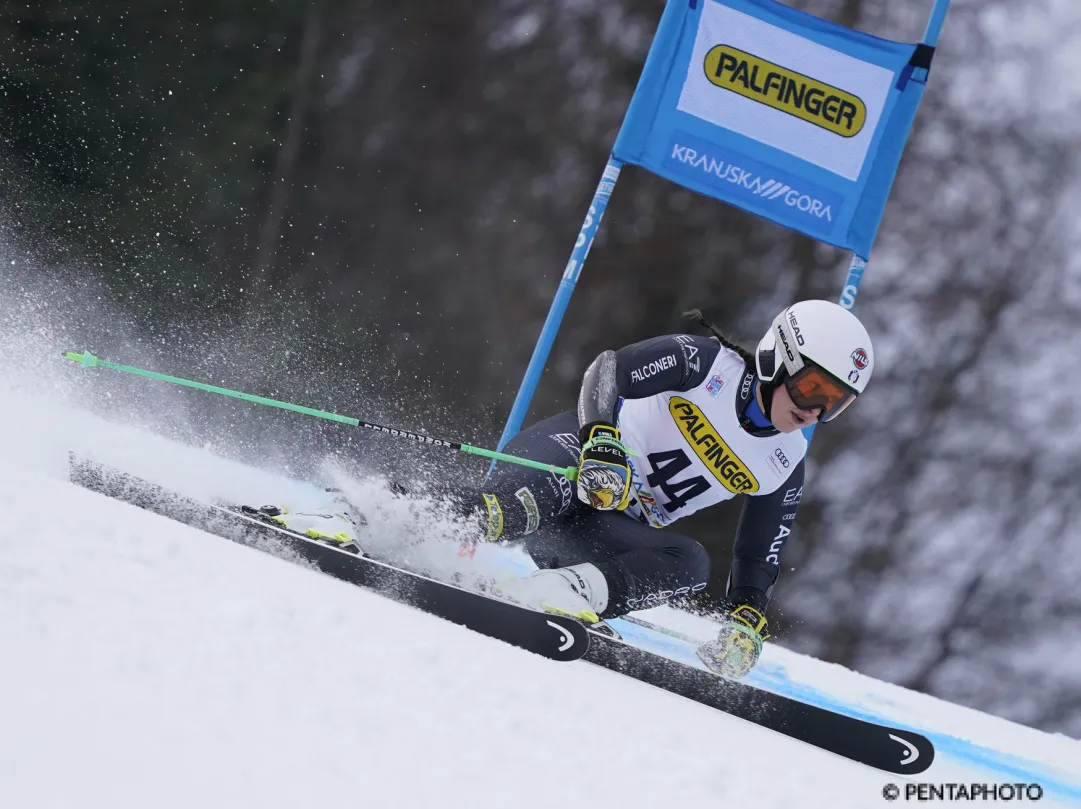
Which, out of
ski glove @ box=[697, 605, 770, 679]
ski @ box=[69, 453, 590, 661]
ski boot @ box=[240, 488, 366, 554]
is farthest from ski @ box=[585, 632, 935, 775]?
ski boot @ box=[240, 488, 366, 554]

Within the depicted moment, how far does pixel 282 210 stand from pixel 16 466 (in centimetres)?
1153

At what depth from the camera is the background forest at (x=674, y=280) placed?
449 inches

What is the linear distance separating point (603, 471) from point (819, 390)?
0.63 m

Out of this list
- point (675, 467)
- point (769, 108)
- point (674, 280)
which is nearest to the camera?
point (675, 467)

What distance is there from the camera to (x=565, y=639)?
244 centimetres

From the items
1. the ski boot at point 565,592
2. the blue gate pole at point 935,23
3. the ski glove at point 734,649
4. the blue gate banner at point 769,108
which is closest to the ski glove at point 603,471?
the ski boot at point 565,592

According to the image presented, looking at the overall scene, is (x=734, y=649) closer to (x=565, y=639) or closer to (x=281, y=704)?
(x=565, y=639)

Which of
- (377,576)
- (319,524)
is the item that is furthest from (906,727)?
(319,524)

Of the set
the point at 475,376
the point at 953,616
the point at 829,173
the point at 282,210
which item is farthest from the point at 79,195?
the point at 953,616

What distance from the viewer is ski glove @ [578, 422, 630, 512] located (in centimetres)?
299

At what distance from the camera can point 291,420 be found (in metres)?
9.85

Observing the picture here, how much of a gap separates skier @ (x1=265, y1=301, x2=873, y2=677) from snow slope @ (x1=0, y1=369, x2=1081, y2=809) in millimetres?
658

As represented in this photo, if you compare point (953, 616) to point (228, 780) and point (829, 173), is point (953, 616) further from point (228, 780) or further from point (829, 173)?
point (228, 780)

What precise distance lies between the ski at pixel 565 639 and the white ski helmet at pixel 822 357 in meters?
0.84
